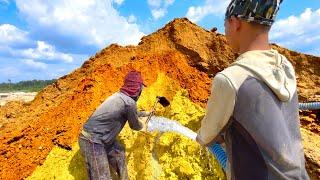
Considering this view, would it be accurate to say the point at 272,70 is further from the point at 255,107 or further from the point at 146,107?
the point at 146,107

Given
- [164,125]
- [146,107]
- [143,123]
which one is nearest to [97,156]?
[143,123]

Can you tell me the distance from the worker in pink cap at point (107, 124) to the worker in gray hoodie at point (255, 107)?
4310 mm

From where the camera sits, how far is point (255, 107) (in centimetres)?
176

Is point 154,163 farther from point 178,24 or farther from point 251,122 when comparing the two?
point 251,122

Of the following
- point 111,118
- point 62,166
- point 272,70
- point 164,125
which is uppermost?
point 272,70

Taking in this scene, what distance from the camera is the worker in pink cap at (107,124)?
6191mm

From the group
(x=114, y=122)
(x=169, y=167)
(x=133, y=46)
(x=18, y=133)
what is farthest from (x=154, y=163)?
(x=133, y=46)

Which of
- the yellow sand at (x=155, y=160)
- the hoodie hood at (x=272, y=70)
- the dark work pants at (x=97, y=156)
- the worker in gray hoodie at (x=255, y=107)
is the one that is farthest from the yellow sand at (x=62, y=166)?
the hoodie hood at (x=272, y=70)

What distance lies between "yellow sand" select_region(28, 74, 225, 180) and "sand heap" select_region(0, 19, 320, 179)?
15mm

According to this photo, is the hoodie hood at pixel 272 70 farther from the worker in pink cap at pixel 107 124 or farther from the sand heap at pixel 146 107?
the sand heap at pixel 146 107

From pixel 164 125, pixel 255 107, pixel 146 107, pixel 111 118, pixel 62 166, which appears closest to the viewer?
pixel 255 107

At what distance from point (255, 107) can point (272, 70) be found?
18cm

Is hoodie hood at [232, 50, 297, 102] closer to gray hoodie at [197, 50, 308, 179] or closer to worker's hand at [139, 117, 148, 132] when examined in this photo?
gray hoodie at [197, 50, 308, 179]

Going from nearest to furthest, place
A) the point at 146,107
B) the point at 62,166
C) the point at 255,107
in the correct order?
the point at 255,107
the point at 62,166
the point at 146,107
